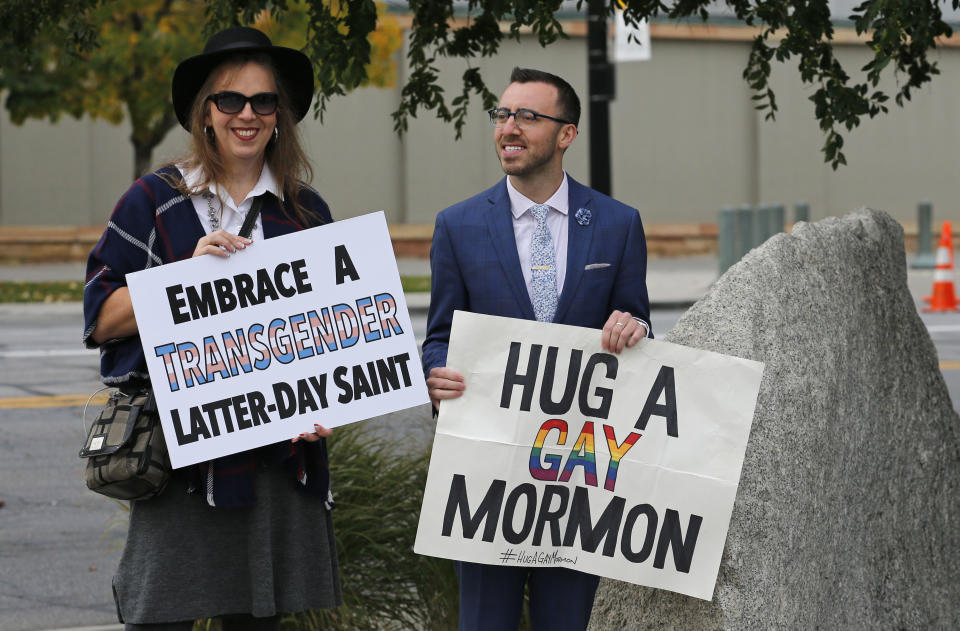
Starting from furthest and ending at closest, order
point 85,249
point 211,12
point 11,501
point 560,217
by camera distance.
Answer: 1. point 85,249
2. point 11,501
3. point 211,12
4. point 560,217

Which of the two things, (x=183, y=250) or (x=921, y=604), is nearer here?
(x=183, y=250)

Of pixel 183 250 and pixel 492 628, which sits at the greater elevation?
pixel 183 250

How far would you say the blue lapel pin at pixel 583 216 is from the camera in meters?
3.30

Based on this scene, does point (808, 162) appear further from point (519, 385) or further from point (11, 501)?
point (519, 385)

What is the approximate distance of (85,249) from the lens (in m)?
23.5

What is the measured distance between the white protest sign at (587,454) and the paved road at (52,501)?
2.25m

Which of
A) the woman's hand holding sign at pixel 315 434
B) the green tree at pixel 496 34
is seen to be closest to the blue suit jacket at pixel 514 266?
the woman's hand holding sign at pixel 315 434

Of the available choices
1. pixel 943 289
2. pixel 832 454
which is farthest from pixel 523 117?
pixel 943 289

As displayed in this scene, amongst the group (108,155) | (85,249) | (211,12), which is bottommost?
(85,249)

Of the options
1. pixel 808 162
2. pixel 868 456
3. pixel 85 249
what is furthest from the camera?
pixel 808 162

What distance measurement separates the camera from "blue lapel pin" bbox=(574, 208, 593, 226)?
3303mm

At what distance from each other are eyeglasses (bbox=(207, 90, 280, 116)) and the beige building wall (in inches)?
832

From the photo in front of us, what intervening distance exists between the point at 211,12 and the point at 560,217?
289cm

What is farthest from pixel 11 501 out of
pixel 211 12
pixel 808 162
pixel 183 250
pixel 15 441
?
pixel 808 162
